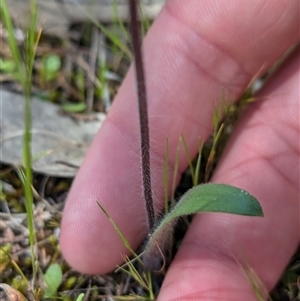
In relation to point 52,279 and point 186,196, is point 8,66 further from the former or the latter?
point 186,196

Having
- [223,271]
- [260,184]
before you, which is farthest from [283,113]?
[223,271]

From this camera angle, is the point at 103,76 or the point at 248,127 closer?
the point at 248,127

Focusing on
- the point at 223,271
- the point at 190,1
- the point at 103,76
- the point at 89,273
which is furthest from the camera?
the point at 103,76

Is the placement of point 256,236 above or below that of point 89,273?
above

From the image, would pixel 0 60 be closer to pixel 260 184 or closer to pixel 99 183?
pixel 99 183

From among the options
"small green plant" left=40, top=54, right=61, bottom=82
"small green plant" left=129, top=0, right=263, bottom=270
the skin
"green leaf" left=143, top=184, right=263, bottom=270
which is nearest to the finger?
the skin

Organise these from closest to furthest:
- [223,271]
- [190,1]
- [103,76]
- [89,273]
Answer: [223,271] < [89,273] < [190,1] < [103,76]
